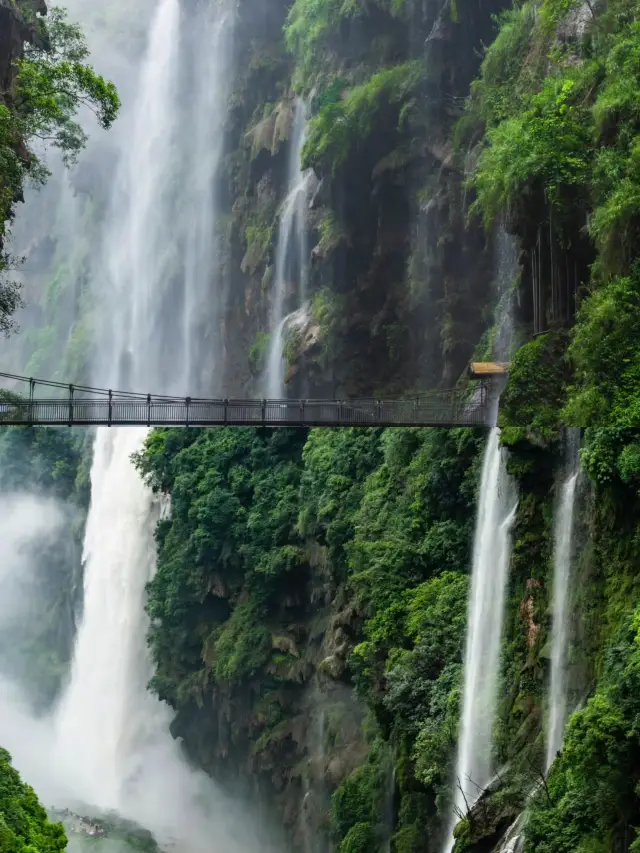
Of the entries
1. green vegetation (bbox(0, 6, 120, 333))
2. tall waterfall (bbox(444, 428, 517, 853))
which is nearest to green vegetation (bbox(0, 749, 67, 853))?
tall waterfall (bbox(444, 428, 517, 853))

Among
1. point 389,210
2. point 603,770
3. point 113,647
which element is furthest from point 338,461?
point 603,770

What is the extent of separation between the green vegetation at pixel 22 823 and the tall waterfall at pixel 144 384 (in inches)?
622

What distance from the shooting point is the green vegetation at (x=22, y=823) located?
51.8 ft

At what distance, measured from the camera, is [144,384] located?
51.4m

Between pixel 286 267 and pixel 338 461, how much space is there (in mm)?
10206

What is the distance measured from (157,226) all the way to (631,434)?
41739 millimetres

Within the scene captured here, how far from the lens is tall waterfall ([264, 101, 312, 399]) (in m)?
36.9

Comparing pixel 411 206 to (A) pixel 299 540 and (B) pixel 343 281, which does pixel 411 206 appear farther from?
(A) pixel 299 540

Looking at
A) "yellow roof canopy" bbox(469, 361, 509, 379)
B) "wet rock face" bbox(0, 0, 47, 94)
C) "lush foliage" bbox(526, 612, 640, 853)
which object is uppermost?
"wet rock face" bbox(0, 0, 47, 94)

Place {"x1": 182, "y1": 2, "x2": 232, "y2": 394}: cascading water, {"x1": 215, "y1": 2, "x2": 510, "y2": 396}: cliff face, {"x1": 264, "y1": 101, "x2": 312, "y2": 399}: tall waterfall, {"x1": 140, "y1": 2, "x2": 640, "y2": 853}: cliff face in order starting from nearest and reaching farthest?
{"x1": 140, "y1": 2, "x2": 640, "y2": 853}: cliff face
{"x1": 215, "y1": 2, "x2": 510, "y2": 396}: cliff face
{"x1": 264, "y1": 101, "x2": 312, "y2": 399}: tall waterfall
{"x1": 182, "y1": 2, "x2": 232, "y2": 394}: cascading water

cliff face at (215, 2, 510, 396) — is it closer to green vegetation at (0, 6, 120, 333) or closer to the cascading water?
the cascading water

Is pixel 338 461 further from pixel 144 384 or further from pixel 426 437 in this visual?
pixel 144 384

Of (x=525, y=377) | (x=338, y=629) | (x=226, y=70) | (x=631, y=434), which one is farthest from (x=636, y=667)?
(x=226, y=70)

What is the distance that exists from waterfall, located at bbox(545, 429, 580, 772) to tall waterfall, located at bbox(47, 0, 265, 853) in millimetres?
19577
